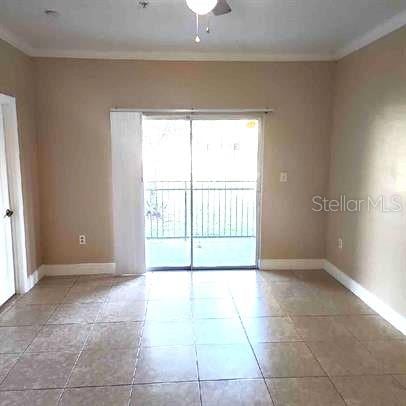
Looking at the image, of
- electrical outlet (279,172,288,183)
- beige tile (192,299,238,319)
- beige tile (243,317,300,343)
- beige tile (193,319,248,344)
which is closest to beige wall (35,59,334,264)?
electrical outlet (279,172,288,183)

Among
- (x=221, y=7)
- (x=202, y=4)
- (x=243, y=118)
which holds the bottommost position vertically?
(x=243, y=118)

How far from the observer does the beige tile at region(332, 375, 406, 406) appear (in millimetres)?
2131

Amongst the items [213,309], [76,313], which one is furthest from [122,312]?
[213,309]

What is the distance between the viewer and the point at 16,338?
2.85 meters

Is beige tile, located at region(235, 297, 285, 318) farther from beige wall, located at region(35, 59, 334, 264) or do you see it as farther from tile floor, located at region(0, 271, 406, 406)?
beige wall, located at region(35, 59, 334, 264)

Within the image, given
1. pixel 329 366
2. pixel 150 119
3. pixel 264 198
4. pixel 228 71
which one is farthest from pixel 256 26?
pixel 329 366

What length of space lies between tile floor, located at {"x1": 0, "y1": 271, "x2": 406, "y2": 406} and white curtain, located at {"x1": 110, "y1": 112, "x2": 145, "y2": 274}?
395 millimetres

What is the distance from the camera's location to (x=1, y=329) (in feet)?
9.80

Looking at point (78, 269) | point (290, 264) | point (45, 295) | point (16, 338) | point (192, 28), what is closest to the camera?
point (16, 338)

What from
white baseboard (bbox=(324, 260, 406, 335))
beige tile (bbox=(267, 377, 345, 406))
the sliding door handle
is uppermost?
the sliding door handle

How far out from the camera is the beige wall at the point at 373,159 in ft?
9.86

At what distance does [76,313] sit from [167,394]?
1467 mm

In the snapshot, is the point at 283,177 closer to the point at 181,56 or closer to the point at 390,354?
the point at 181,56

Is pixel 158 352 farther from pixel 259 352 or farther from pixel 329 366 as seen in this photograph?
pixel 329 366
